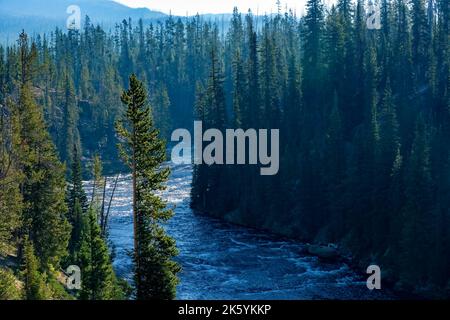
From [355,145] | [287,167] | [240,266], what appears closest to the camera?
[240,266]

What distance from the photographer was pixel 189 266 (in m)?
59.3

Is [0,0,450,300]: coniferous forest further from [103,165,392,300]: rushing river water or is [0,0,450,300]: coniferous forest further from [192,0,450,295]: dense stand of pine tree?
[103,165,392,300]: rushing river water

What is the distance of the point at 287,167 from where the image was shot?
266 ft

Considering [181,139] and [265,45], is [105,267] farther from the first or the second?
[181,139]

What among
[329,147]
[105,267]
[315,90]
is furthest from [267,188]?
[105,267]

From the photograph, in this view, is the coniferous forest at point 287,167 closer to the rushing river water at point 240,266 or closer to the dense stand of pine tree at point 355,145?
the dense stand of pine tree at point 355,145

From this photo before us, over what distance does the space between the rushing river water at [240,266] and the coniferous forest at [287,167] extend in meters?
3.49

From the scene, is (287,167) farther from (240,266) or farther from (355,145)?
(240,266)

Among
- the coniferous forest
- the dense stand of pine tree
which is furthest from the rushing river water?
the dense stand of pine tree

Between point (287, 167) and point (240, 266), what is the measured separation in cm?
2371

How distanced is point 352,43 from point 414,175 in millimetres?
41095

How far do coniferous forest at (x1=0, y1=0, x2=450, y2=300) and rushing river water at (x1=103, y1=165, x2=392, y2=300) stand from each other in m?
3.49

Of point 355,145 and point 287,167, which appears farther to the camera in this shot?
point 287,167

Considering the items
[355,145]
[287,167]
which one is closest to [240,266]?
[355,145]
